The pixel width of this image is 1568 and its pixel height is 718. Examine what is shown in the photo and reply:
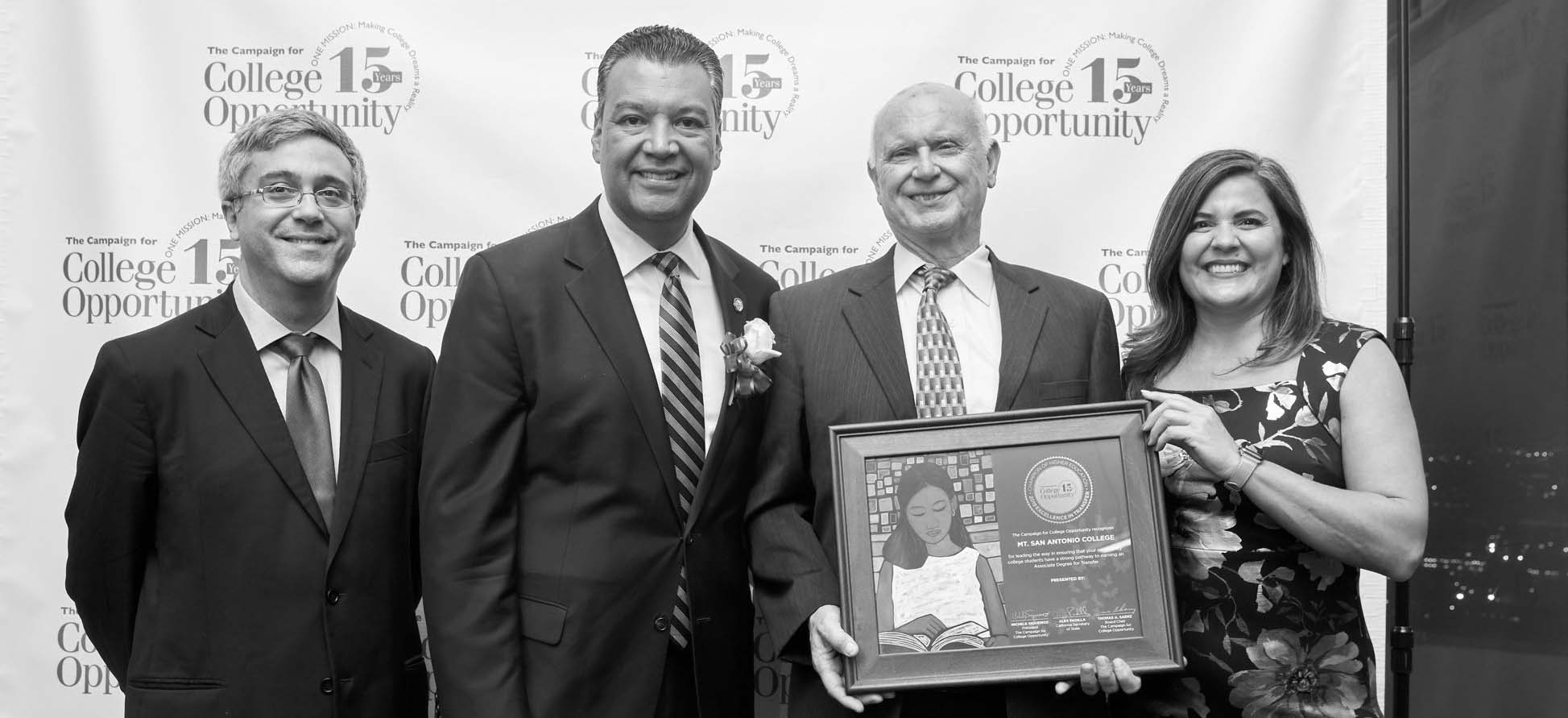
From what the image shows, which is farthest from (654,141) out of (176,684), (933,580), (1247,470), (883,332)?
(176,684)

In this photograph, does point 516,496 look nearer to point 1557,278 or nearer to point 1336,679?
point 1336,679

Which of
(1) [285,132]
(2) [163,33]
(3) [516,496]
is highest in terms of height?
(2) [163,33]

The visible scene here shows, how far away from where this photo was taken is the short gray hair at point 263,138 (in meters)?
2.98

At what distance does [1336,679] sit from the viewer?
2572 millimetres

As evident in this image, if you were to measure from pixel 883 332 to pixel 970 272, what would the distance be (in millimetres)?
285

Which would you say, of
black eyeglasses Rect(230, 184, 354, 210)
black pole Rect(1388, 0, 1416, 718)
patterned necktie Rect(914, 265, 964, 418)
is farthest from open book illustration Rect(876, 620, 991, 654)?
black pole Rect(1388, 0, 1416, 718)

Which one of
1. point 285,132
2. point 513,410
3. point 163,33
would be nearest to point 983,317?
point 513,410

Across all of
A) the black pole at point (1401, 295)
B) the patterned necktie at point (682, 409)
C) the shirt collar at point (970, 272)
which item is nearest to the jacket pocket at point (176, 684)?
the patterned necktie at point (682, 409)

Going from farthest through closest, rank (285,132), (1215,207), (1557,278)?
1. (1557,278)
2. (285,132)
3. (1215,207)

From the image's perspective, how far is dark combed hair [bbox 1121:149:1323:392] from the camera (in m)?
2.76

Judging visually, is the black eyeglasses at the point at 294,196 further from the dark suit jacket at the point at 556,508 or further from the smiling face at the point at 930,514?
the smiling face at the point at 930,514

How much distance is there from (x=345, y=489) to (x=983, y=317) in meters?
1.57

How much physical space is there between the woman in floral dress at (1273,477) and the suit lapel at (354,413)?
1.83 metres

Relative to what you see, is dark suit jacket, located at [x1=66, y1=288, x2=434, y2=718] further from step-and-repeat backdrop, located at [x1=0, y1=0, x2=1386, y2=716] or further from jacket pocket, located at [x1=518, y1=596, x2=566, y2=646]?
step-and-repeat backdrop, located at [x1=0, y1=0, x2=1386, y2=716]
